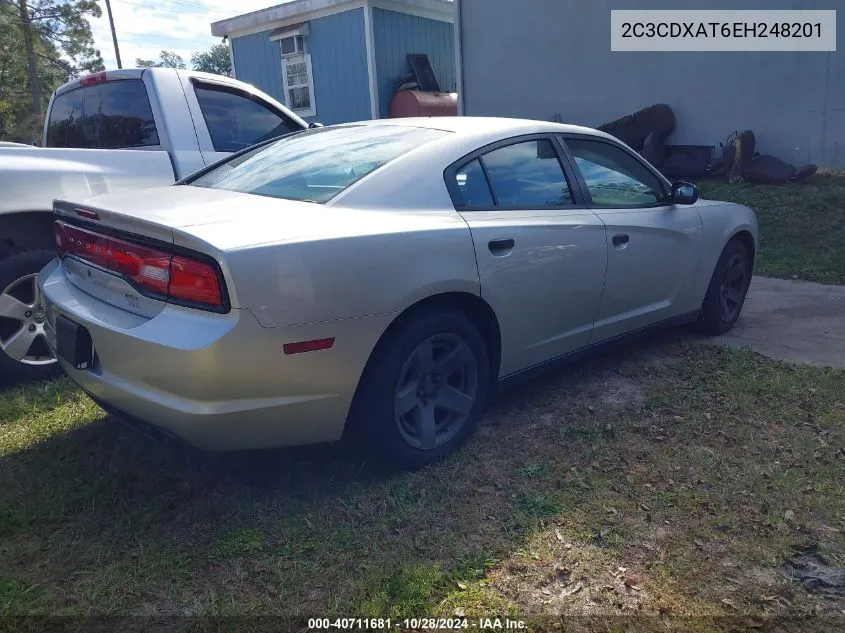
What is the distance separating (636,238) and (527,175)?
31.7 inches

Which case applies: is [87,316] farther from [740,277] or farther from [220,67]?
[220,67]

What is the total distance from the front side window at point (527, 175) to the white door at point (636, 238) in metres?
0.18

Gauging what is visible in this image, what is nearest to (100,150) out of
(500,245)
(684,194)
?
(500,245)

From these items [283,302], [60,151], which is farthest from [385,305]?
[60,151]

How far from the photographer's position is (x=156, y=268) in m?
2.50

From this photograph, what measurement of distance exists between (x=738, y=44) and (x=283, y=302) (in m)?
10.1

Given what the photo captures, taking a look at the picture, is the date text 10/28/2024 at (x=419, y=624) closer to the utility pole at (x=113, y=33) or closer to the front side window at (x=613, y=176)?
the front side window at (x=613, y=176)

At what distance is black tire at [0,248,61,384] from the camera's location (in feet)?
12.5

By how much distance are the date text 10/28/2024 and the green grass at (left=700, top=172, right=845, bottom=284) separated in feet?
18.8

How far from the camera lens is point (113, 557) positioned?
2473 mm

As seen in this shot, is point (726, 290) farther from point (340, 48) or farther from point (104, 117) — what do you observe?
point (340, 48)

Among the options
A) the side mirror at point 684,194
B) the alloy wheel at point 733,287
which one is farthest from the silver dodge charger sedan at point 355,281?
the alloy wheel at point 733,287

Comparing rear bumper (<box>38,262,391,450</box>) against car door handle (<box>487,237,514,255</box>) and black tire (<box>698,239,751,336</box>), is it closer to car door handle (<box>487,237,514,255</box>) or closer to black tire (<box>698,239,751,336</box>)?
car door handle (<box>487,237,514,255</box>)

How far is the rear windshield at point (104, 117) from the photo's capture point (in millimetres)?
4539
